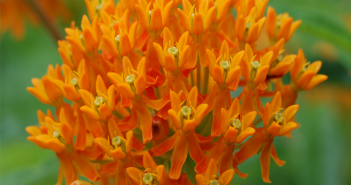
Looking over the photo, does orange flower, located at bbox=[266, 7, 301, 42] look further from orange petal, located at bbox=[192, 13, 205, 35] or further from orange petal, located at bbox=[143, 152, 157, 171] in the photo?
orange petal, located at bbox=[143, 152, 157, 171]

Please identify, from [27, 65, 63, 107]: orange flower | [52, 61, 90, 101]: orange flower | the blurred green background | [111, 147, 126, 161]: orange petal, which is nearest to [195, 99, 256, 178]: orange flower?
[111, 147, 126, 161]: orange petal

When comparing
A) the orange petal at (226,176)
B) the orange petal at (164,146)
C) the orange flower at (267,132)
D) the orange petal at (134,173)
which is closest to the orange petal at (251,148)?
the orange flower at (267,132)

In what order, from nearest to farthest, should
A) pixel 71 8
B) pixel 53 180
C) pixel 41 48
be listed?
pixel 53 180 → pixel 71 8 → pixel 41 48

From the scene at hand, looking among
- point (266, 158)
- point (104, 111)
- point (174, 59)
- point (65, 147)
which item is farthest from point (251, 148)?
point (65, 147)

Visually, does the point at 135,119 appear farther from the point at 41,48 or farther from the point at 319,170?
the point at 41,48

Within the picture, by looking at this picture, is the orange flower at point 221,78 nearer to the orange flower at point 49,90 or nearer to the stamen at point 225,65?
the stamen at point 225,65

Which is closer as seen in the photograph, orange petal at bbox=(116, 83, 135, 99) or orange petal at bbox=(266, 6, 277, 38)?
orange petal at bbox=(116, 83, 135, 99)

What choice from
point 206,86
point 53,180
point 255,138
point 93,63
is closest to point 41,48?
point 53,180

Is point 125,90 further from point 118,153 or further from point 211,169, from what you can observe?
point 211,169
